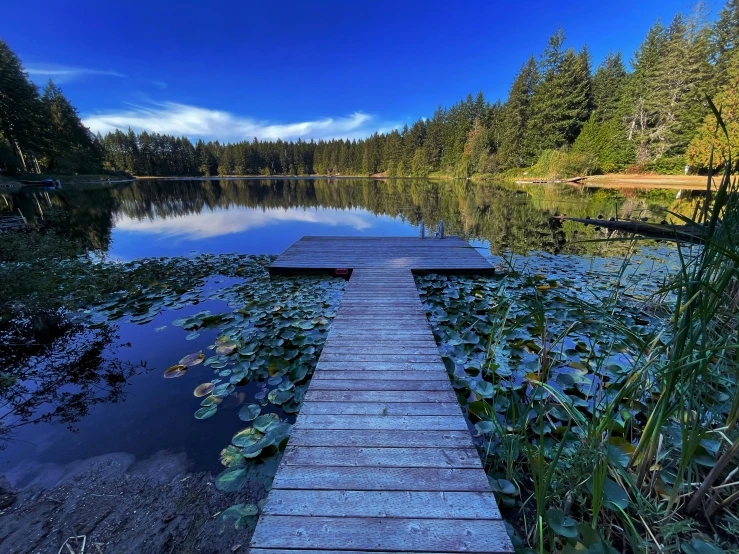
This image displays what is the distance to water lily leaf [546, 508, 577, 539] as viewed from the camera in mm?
1170

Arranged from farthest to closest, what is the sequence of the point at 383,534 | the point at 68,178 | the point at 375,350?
1. the point at 68,178
2. the point at 375,350
3. the point at 383,534

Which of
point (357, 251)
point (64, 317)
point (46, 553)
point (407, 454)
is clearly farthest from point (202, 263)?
point (407, 454)

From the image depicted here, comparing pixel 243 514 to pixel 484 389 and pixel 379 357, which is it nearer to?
pixel 379 357

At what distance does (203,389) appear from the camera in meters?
2.56

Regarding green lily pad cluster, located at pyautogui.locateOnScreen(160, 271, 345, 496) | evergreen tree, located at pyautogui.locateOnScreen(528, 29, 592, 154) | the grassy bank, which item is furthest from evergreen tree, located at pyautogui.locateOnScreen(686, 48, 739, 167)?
the grassy bank

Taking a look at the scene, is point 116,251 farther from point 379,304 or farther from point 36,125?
point 36,125

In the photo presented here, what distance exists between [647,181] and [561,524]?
26.2m

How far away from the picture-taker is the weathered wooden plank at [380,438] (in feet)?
5.36

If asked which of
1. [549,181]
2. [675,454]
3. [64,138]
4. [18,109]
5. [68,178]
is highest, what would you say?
[18,109]

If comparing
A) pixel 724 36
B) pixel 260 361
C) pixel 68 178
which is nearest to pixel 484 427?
pixel 260 361

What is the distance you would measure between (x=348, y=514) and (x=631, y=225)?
220 centimetres

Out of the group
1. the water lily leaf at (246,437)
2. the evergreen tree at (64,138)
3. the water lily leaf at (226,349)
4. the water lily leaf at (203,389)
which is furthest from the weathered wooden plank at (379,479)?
the evergreen tree at (64,138)

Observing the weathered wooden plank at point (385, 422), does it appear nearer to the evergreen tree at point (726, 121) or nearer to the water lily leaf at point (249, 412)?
the water lily leaf at point (249, 412)

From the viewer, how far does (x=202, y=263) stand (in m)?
6.36
